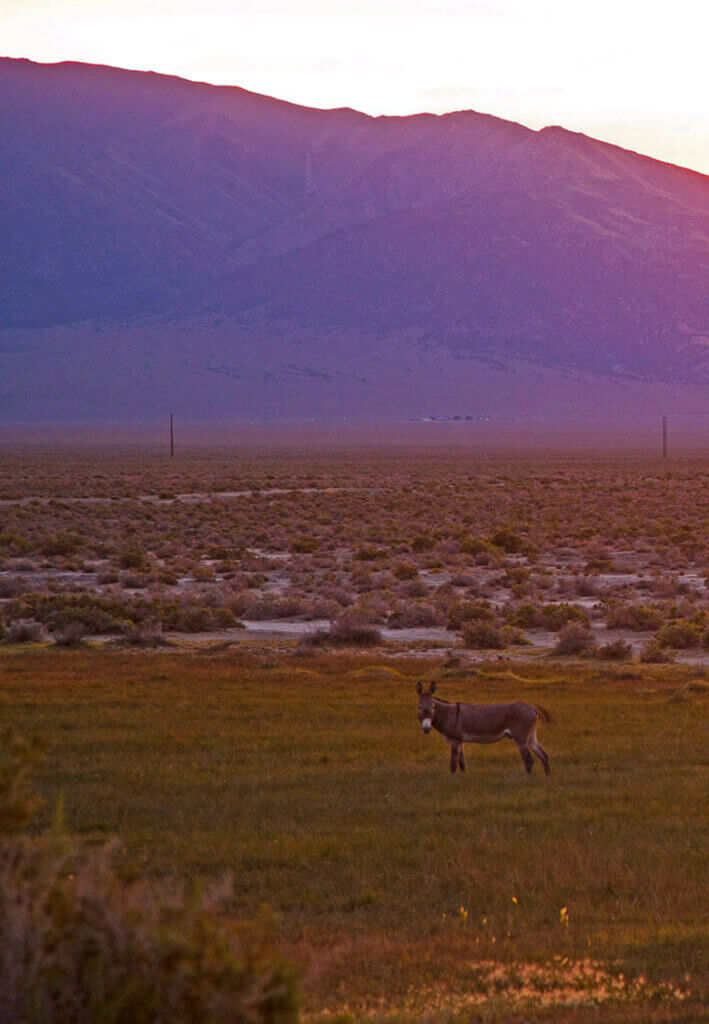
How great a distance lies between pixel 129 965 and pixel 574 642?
2014 cm

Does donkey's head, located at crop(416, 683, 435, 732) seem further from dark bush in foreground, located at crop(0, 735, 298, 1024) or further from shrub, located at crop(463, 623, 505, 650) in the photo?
shrub, located at crop(463, 623, 505, 650)

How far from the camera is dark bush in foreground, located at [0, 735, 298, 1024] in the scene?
422 centimetres

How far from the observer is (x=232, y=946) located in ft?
14.3

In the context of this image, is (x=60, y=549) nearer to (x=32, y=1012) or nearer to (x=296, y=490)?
(x=296, y=490)

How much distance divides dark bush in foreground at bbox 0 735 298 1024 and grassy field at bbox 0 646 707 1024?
745 millimetres

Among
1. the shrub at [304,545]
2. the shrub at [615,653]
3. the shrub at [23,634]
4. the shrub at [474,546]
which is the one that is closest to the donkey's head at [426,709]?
the shrub at [615,653]

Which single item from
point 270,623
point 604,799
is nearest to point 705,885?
point 604,799

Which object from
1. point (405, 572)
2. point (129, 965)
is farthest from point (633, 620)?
point (129, 965)

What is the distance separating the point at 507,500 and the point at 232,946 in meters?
64.5

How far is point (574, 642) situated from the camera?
23984 millimetres

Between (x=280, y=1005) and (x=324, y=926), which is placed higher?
(x=280, y=1005)

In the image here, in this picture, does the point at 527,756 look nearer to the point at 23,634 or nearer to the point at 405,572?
the point at 23,634

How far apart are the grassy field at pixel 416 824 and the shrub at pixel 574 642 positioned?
128 inches

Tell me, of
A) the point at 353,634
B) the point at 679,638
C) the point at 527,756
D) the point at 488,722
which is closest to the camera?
the point at 488,722
